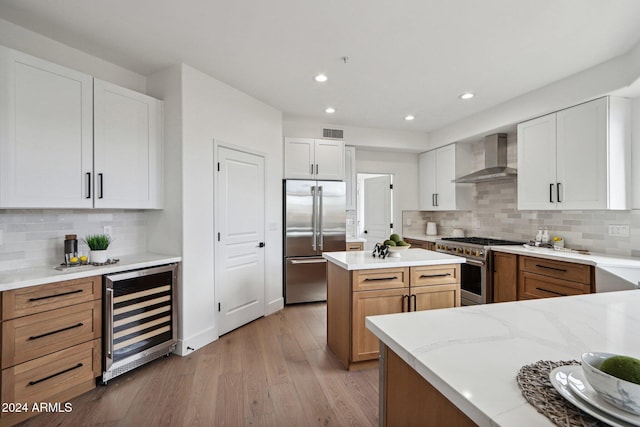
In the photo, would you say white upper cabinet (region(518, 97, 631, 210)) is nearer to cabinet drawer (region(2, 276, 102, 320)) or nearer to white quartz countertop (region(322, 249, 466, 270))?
white quartz countertop (region(322, 249, 466, 270))

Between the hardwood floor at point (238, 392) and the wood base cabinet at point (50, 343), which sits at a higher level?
the wood base cabinet at point (50, 343)

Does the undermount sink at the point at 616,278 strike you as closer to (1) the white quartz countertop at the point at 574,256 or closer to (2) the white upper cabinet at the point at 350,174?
(1) the white quartz countertop at the point at 574,256

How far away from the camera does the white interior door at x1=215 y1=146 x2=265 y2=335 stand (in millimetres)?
3258

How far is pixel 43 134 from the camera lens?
218cm

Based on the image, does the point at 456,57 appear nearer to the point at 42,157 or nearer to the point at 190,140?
the point at 190,140

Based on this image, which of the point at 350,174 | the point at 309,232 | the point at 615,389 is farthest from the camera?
the point at 350,174

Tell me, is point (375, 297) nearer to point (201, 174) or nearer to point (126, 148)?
point (201, 174)

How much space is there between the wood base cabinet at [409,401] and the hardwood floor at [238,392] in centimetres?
97

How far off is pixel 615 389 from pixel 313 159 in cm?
404

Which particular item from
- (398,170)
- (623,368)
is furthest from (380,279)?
(398,170)

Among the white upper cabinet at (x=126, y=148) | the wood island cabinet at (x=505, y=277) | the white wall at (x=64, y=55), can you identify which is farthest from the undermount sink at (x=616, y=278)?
the white wall at (x=64, y=55)

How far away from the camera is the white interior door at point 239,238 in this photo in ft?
10.7

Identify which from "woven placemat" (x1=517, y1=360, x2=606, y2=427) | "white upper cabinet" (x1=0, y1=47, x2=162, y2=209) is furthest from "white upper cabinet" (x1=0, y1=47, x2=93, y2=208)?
"woven placemat" (x1=517, y1=360, x2=606, y2=427)

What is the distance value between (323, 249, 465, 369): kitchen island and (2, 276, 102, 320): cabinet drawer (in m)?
1.85
